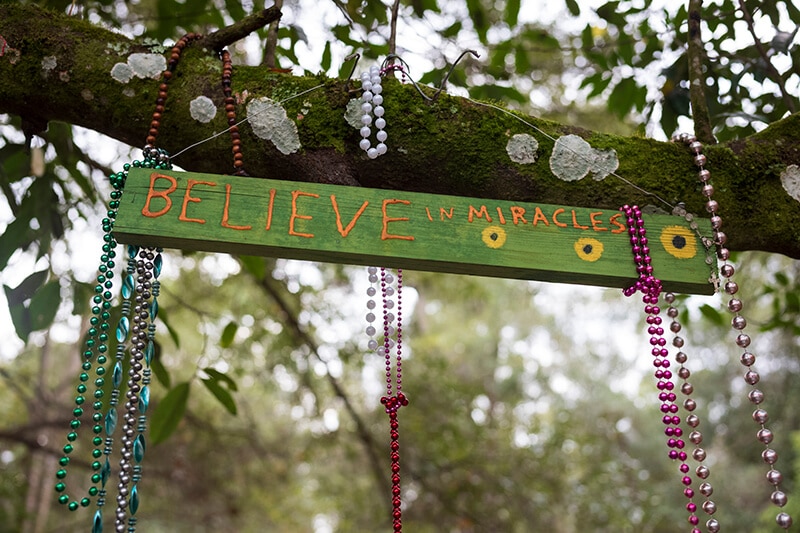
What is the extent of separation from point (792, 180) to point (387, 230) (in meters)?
0.69

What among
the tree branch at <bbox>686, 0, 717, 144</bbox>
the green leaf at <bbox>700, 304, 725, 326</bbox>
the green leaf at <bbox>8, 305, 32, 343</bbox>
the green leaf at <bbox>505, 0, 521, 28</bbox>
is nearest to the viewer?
the tree branch at <bbox>686, 0, 717, 144</bbox>

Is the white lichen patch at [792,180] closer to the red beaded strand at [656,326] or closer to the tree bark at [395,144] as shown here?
the tree bark at [395,144]

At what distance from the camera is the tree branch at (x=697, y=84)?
1214 mm

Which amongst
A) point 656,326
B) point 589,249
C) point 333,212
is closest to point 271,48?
point 333,212

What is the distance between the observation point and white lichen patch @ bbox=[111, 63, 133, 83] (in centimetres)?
111

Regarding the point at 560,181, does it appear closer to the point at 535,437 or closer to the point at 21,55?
the point at 21,55

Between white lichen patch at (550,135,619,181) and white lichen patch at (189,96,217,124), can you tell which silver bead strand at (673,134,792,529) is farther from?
white lichen patch at (189,96,217,124)

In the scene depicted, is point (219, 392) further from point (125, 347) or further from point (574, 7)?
point (574, 7)

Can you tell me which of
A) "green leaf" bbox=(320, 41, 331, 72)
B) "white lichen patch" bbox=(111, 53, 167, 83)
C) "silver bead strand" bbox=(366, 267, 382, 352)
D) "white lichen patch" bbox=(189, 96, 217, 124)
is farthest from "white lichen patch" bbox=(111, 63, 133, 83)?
"green leaf" bbox=(320, 41, 331, 72)

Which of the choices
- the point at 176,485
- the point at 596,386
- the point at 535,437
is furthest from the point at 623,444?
the point at 176,485

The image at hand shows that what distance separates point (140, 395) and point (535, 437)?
9.75 feet

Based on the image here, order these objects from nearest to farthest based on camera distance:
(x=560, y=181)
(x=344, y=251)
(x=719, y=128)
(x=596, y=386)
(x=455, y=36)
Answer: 1. (x=344, y=251)
2. (x=560, y=181)
3. (x=719, y=128)
4. (x=455, y=36)
5. (x=596, y=386)

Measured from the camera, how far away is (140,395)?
103cm

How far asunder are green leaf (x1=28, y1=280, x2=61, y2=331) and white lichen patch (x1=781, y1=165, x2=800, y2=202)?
57.9 inches
